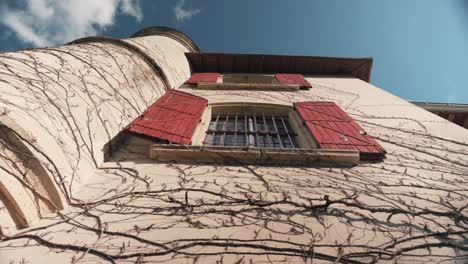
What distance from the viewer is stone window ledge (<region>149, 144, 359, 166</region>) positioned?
331 centimetres

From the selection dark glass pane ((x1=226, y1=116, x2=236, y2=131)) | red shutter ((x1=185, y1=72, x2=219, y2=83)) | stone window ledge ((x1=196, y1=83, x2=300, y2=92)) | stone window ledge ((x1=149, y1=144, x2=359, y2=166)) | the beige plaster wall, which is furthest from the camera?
red shutter ((x1=185, y1=72, x2=219, y2=83))

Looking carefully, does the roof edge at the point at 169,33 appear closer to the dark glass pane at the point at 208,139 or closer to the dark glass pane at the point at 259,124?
the dark glass pane at the point at 259,124

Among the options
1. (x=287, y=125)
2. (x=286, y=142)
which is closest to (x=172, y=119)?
(x=286, y=142)

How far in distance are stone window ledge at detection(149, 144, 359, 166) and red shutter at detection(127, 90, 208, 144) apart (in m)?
0.28

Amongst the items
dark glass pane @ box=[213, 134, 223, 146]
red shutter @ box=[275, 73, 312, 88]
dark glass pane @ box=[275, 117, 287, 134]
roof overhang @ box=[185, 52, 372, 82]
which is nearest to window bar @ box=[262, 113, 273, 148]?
dark glass pane @ box=[275, 117, 287, 134]

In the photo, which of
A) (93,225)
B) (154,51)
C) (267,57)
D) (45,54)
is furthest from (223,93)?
(93,225)

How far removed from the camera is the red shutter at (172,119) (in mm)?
3604

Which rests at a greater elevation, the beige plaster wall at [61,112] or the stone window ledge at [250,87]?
the stone window ledge at [250,87]

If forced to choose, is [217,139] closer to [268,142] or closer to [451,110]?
[268,142]

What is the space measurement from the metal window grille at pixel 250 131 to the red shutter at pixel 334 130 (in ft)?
1.51

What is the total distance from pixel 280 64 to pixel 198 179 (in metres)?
6.75

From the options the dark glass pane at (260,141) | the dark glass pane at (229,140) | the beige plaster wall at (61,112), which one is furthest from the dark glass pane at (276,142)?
the beige plaster wall at (61,112)

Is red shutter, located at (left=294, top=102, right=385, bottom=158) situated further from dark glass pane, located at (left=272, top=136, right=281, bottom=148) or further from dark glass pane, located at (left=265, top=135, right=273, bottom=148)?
dark glass pane, located at (left=265, top=135, right=273, bottom=148)

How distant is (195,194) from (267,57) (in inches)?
269
